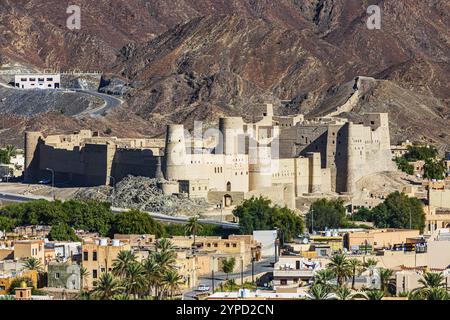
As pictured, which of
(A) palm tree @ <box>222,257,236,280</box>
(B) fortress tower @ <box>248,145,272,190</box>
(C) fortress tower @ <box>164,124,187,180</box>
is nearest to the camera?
(A) palm tree @ <box>222,257,236,280</box>

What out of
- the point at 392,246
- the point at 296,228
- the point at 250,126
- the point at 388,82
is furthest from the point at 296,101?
the point at 392,246

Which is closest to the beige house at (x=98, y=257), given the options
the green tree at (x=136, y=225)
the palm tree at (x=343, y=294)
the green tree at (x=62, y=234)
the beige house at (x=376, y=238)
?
the beige house at (x=376, y=238)

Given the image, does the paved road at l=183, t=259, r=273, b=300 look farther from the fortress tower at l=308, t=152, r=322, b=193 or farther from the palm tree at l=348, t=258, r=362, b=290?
the fortress tower at l=308, t=152, r=322, b=193

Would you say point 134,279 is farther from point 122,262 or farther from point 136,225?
point 136,225

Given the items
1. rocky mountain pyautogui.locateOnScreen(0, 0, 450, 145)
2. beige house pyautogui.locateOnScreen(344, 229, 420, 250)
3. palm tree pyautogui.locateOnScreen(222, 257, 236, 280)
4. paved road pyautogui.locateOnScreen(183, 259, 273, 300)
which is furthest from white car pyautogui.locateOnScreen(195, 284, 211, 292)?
rocky mountain pyautogui.locateOnScreen(0, 0, 450, 145)

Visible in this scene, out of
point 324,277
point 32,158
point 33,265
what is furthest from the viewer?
point 32,158

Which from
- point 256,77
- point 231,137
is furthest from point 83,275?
point 256,77
